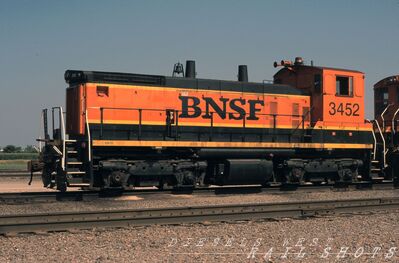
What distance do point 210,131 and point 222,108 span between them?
0.83m

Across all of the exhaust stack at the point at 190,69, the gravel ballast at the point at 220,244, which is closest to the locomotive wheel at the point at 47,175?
the exhaust stack at the point at 190,69

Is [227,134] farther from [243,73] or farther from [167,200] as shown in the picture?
[167,200]

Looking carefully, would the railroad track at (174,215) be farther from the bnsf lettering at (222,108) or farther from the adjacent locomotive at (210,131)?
the bnsf lettering at (222,108)

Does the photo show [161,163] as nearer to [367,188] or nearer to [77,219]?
[77,219]

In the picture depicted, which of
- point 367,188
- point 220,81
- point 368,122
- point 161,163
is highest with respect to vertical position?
point 220,81

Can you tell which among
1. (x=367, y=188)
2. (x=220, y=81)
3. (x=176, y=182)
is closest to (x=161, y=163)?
(x=176, y=182)

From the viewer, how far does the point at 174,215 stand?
31.1 feet

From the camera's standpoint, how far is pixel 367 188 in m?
16.6

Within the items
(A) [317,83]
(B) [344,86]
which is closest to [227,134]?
(A) [317,83]

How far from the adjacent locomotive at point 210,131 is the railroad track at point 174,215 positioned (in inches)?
149

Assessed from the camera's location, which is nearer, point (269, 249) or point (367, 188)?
point (269, 249)

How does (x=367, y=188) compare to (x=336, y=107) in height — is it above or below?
below

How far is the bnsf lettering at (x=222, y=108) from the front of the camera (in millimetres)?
14734

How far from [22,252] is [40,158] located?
7.24 metres
